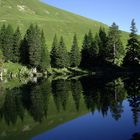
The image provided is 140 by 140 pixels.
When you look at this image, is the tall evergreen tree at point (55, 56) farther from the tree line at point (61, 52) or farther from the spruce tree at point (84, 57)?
the spruce tree at point (84, 57)

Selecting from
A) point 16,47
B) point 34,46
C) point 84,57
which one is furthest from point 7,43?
point 84,57

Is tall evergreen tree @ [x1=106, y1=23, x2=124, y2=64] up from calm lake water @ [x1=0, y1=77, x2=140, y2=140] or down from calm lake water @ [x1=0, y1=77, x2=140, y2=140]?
up

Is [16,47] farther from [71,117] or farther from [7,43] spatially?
[71,117]

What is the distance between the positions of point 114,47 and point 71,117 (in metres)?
91.4

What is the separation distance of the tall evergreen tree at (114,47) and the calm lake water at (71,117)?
6725 cm

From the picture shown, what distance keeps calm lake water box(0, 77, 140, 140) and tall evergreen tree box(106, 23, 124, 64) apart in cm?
6725

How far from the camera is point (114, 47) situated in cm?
13200

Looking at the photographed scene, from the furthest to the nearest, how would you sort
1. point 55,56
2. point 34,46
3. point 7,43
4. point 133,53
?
point 55,56 < point 7,43 < point 34,46 < point 133,53

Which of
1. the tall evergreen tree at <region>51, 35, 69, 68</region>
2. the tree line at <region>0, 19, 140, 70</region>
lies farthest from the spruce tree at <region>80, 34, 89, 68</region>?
the tall evergreen tree at <region>51, 35, 69, 68</region>

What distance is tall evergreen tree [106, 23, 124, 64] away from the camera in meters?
132

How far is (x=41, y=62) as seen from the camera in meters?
133

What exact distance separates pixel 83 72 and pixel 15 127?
9944 cm

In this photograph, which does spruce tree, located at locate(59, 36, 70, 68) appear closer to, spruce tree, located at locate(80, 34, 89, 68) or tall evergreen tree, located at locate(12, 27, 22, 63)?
spruce tree, located at locate(80, 34, 89, 68)

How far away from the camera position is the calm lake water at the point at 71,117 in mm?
34388
